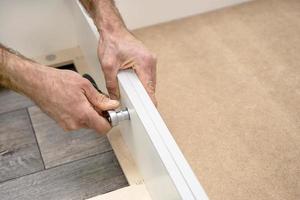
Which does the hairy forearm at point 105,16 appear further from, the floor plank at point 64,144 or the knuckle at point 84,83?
the floor plank at point 64,144

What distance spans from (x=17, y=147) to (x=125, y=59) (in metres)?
0.41

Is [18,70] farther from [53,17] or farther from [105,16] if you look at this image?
[53,17]

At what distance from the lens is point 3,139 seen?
1.07 meters

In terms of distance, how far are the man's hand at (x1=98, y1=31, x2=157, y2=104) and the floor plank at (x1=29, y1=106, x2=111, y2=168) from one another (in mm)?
232

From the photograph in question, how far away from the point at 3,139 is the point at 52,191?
234 mm

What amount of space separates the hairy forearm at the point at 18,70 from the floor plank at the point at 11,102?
34 centimetres

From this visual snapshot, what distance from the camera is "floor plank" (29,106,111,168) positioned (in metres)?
1.00

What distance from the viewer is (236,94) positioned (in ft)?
3.55

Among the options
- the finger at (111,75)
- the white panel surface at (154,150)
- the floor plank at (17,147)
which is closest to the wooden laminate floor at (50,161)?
the floor plank at (17,147)

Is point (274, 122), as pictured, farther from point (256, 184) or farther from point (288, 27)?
point (288, 27)

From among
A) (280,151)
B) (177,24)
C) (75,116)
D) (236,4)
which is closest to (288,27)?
(236,4)

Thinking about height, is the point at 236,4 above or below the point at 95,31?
below

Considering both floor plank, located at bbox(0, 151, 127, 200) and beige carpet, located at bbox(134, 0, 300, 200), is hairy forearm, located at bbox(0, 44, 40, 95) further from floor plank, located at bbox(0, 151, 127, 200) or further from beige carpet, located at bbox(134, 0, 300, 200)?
beige carpet, located at bbox(134, 0, 300, 200)

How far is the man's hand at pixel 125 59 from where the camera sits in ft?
2.64
